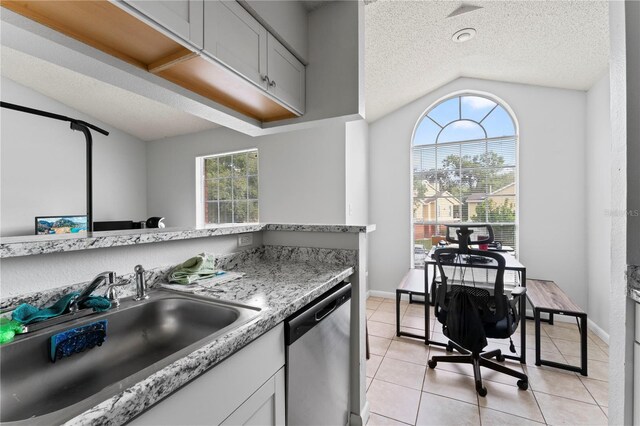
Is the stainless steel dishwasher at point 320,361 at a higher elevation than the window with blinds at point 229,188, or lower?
lower

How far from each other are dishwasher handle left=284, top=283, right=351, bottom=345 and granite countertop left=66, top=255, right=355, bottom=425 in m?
0.04

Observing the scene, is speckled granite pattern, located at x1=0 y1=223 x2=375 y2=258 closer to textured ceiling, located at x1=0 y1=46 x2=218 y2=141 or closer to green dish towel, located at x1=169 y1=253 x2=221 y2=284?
green dish towel, located at x1=169 y1=253 x2=221 y2=284

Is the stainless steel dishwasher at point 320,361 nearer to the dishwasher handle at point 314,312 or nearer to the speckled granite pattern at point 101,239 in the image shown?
the dishwasher handle at point 314,312

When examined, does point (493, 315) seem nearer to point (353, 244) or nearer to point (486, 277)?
point (486, 277)

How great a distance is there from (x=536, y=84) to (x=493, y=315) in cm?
305

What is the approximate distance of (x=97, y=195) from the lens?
14.8ft

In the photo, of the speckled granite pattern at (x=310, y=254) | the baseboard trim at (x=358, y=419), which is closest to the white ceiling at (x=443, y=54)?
the speckled granite pattern at (x=310, y=254)

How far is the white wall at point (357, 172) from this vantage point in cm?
329

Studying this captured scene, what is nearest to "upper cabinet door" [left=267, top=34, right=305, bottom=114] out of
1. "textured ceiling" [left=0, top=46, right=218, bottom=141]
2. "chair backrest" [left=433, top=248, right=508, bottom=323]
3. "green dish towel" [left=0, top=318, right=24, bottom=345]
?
"green dish towel" [left=0, top=318, right=24, bottom=345]

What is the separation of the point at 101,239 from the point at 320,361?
986 mm

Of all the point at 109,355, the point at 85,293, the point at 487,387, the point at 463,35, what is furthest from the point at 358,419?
the point at 463,35

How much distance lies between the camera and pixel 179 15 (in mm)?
951

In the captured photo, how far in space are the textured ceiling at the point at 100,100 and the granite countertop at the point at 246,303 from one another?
321 centimetres

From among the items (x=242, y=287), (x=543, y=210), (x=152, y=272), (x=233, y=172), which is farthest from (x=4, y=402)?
(x=543, y=210)
